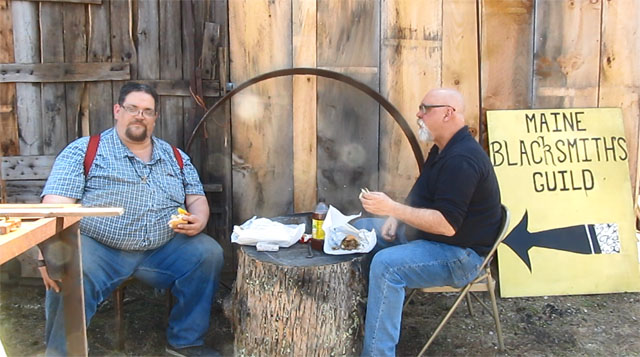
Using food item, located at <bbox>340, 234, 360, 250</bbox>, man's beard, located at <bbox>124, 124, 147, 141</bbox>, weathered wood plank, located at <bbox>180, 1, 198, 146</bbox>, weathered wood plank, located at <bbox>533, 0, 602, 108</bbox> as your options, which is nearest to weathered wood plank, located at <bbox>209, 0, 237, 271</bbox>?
weathered wood plank, located at <bbox>180, 1, 198, 146</bbox>

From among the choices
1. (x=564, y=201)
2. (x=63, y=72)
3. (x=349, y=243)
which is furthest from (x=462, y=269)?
(x=63, y=72)

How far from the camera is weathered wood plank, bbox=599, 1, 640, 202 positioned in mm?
3742

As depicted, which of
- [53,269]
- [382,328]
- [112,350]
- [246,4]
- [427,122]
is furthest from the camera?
[246,4]

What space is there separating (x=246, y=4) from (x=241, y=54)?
31 cm

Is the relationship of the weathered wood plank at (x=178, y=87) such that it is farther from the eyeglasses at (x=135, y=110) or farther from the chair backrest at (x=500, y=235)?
the chair backrest at (x=500, y=235)

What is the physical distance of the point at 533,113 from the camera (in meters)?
3.79

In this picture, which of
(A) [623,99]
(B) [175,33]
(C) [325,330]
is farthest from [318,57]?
(A) [623,99]

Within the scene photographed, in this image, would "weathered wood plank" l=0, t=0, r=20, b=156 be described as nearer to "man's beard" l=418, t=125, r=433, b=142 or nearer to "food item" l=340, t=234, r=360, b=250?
"food item" l=340, t=234, r=360, b=250

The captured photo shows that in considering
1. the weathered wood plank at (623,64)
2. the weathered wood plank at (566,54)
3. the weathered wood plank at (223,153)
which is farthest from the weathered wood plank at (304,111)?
the weathered wood plank at (623,64)

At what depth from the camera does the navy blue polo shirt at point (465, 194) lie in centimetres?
270

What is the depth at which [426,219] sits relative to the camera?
8.85 feet

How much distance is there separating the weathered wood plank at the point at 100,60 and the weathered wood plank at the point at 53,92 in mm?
182

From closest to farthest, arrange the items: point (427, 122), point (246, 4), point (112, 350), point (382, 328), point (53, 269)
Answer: point (53, 269) < point (382, 328) < point (427, 122) < point (112, 350) < point (246, 4)

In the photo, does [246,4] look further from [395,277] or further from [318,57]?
[395,277]
